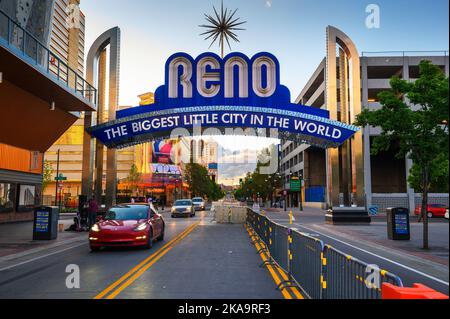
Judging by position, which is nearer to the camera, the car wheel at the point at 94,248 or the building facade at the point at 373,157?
the car wheel at the point at 94,248

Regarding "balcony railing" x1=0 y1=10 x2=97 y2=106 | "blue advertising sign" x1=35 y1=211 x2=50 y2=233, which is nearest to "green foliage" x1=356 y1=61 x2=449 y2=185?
"balcony railing" x1=0 y1=10 x2=97 y2=106

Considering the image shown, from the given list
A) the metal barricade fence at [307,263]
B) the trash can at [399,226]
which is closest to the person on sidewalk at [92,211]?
the trash can at [399,226]

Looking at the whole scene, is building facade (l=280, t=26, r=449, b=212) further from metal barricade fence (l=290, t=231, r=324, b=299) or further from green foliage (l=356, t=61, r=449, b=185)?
metal barricade fence (l=290, t=231, r=324, b=299)

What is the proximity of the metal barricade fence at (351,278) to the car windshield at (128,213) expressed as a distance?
942 centimetres

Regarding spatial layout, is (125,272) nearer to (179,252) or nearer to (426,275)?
(179,252)

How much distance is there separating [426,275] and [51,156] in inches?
3929

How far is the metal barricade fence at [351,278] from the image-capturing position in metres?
4.68

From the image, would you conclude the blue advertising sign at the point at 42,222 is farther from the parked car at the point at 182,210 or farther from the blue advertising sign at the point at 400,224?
the parked car at the point at 182,210

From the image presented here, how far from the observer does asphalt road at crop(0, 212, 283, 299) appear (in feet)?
26.0

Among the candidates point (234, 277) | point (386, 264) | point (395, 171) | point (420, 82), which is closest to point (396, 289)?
point (234, 277)

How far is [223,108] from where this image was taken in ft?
75.2

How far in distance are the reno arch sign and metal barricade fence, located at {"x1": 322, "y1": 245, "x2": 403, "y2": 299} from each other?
16.7m

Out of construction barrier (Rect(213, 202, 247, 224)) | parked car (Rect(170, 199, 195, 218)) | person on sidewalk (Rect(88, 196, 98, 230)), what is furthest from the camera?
parked car (Rect(170, 199, 195, 218))

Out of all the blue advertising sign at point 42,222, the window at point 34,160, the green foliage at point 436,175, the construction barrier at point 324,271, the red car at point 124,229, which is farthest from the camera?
the window at point 34,160
